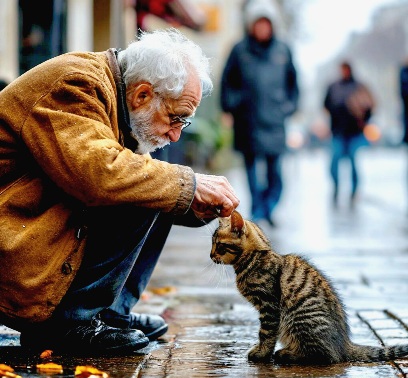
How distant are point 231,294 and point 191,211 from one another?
2.06 metres

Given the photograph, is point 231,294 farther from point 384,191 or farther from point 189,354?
point 384,191

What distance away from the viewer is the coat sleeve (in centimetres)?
356

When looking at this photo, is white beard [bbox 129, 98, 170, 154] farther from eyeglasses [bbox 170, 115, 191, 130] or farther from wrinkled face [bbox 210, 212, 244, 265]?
wrinkled face [bbox 210, 212, 244, 265]

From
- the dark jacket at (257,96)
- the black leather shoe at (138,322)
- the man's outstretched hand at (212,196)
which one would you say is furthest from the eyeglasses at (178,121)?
the dark jacket at (257,96)

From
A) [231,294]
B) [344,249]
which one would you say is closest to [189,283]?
[231,294]

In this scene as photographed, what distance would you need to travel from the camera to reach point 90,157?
355 cm

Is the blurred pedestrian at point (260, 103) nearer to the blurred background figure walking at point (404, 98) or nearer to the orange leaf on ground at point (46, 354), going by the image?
the blurred background figure walking at point (404, 98)

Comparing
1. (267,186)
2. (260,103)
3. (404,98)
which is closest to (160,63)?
(260,103)

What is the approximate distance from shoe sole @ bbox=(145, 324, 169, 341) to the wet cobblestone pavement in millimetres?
34

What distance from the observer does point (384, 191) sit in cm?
1859

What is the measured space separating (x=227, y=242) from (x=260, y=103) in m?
6.69

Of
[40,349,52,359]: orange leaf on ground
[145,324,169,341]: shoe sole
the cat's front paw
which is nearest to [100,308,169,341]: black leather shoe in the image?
[145,324,169,341]: shoe sole

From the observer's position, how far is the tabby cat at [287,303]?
154 inches

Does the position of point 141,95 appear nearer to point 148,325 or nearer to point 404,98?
point 148,325
